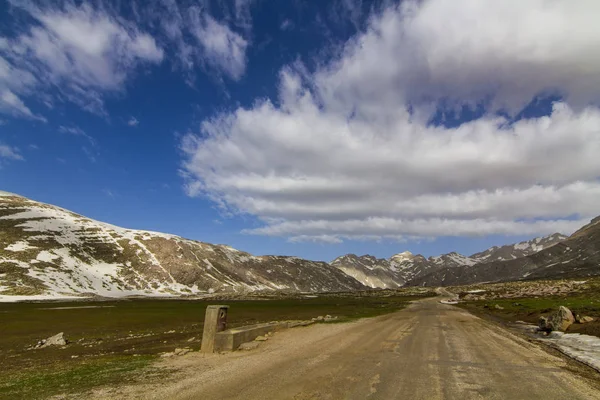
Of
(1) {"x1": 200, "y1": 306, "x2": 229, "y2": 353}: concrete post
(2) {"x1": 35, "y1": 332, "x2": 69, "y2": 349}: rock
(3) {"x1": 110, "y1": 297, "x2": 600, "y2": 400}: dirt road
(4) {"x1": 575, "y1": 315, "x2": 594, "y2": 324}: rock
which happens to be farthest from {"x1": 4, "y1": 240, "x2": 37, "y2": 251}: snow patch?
(4) {"x1": 575, "y1": 315, "x2": 594, "y2": 324}: rock

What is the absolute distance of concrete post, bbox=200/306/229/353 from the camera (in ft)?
69.2

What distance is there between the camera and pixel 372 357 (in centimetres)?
1930

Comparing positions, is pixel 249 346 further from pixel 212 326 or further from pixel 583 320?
pixel 583 320

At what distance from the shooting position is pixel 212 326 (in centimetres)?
2180

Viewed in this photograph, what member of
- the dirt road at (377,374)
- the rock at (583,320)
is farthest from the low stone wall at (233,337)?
the rock at (583,320)

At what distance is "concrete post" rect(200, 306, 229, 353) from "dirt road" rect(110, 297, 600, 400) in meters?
1.26

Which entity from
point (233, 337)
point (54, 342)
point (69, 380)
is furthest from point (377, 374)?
point (54, 342)

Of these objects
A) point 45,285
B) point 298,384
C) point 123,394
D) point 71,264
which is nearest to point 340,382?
point 298,384

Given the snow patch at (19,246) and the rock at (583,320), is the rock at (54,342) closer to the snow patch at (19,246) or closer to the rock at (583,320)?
the rock at (583,320)

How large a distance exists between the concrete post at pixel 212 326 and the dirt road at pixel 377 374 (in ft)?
4.12

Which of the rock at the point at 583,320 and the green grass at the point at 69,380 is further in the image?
the rock at the point at 583,320

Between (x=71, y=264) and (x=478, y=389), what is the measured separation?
→ 208 metres

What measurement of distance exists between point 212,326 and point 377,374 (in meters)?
10.7

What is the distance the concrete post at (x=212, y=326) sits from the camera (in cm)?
2108
